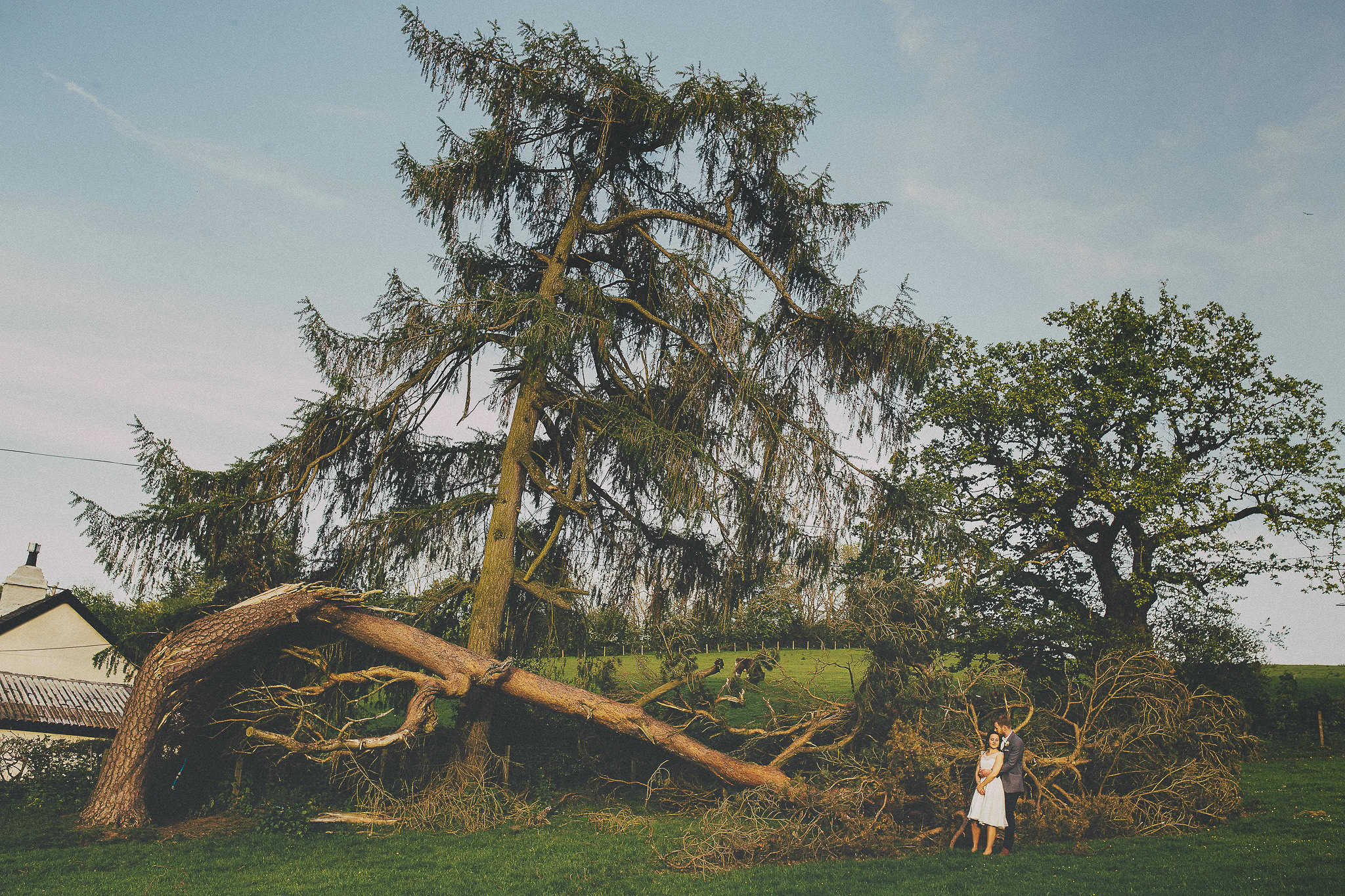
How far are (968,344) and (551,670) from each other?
468 inches

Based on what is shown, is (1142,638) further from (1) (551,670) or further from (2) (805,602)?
(1) (551,670)

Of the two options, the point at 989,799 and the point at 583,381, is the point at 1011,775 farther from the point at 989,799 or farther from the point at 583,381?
the point at 583,381

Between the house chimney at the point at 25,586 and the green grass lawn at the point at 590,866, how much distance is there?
50.1ft

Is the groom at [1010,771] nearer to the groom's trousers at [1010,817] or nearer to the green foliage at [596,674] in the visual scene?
the groom's trousers at [1010,817]

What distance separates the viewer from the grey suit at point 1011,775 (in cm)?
951

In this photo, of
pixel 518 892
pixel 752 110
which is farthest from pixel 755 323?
pixel 518 892

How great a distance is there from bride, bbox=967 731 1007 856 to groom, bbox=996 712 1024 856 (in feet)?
0.24

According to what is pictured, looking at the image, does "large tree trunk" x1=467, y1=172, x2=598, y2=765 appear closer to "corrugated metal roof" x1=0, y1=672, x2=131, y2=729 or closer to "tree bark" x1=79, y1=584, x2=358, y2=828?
"tree bark" x1=79, y1=584, x2=358, y2=828

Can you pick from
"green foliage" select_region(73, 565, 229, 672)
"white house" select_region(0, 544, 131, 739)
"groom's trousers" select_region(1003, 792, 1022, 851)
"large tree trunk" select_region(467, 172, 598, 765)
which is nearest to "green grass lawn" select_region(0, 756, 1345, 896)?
"groom's trousers" select_region(1003, 792, 1022, 851)

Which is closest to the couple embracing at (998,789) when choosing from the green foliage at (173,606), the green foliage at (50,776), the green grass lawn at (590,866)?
the green grass lawn at (590,866)

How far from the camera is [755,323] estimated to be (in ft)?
42.3

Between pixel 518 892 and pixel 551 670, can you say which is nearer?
pixel 518 892

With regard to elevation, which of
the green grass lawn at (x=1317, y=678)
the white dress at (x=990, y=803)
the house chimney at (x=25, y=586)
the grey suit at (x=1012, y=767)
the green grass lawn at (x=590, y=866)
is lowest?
the green grass lawn at (x=590, y=866)

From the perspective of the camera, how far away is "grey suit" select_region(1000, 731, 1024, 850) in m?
9.51
